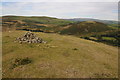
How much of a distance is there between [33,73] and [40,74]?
1318mm

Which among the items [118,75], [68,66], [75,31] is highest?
[75,31]

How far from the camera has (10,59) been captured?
23359 mm

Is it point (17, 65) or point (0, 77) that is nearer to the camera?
point (0, 77)

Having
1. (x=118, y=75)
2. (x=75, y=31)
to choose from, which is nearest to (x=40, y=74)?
(x=118, y=75)

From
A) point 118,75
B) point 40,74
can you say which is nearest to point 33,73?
point 40,74

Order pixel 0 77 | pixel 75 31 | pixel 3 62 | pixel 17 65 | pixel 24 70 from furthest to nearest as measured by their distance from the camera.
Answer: pixel 75 31
pixel 3 62
pixel 17 65
pixel 24 70
pixel 0 77

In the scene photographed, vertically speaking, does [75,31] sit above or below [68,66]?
above

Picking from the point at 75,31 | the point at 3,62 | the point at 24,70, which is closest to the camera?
the point at 24,70

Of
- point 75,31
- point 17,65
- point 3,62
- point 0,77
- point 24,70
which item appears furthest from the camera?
point 75,31

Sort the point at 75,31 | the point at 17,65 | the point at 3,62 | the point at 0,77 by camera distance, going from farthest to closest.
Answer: the point at 75,31 → the point at 3,62 → the point at 17,65 → the point at 0,77

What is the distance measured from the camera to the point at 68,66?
20859 millimetres

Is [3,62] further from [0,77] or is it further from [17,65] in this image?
[0,77]

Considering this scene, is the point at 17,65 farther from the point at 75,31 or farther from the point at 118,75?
the point at 75,31

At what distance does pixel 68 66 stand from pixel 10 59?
13413 mm
